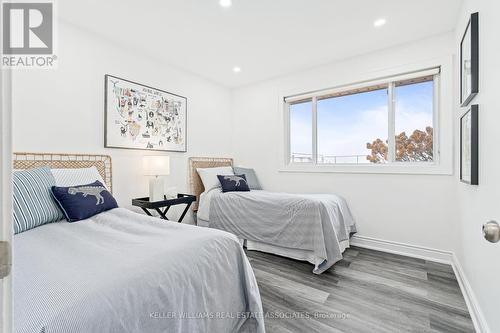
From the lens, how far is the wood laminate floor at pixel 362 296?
165cm

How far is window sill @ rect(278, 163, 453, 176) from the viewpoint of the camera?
271 cm

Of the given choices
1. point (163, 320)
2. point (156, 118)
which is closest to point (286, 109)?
point (156, 118)

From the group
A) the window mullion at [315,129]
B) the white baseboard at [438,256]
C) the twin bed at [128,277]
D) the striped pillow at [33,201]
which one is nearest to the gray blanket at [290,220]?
the white baseboard at [438,256]

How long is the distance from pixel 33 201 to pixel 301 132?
11.0ft

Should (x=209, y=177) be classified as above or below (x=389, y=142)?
below

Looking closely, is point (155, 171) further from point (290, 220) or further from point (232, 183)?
point (290, 220)

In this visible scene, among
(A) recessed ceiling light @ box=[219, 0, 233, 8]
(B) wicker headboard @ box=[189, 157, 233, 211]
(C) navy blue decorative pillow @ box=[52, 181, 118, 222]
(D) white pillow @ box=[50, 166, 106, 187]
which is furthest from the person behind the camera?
(B) wicker headboard @ box=[189, 157, 233, 211]

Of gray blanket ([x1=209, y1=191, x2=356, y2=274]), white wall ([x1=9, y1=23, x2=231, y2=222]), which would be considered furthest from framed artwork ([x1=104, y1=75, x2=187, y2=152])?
gray blanket ([x1=209, y1=191, x2=356, y2=274])

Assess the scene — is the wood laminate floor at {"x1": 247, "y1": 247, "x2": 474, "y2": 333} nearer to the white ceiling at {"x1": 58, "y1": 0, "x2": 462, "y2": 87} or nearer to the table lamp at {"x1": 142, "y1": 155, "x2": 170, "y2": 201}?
the table lamp at {"x1": 142, "y1": 155, "x2": 170, "y2": 201}

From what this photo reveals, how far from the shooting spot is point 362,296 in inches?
78.4

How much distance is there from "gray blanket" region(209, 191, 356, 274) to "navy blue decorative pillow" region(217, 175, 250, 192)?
0.46 ft

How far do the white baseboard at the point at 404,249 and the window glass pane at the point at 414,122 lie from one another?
105 centimetres

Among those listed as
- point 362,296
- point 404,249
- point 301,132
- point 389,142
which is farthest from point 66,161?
point 404,249

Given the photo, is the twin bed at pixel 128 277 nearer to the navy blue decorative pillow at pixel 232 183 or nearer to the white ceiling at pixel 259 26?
the white ceiling at pixel 259 26
